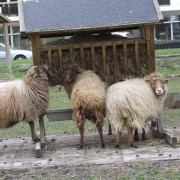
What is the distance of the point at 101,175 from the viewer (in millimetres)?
7262

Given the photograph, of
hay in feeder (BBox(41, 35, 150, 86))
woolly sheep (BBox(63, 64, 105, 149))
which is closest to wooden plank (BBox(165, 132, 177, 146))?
woolly sheep (BBox(63, 64, 105, 149))

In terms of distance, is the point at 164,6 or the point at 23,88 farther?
the point at 164,6

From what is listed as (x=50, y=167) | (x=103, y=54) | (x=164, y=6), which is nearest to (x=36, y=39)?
(x=103, y=54)

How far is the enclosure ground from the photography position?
7.73m

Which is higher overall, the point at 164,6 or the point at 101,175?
the point at 164,6

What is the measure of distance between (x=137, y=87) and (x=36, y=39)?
1.91 meters

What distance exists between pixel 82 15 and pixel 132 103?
70.8 inches

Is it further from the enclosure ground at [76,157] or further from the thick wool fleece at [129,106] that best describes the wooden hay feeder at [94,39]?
the thick wool fleece at [129,106]

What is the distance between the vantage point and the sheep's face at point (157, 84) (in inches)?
360

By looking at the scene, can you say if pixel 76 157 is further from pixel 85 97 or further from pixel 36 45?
pixel 36 45

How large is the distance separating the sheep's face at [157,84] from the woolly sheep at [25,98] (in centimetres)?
177

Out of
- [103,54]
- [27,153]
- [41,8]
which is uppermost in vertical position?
[41,8]

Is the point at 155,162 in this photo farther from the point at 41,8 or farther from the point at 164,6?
the point at 164,6

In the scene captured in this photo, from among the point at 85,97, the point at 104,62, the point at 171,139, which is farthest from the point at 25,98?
the point at 171,139
